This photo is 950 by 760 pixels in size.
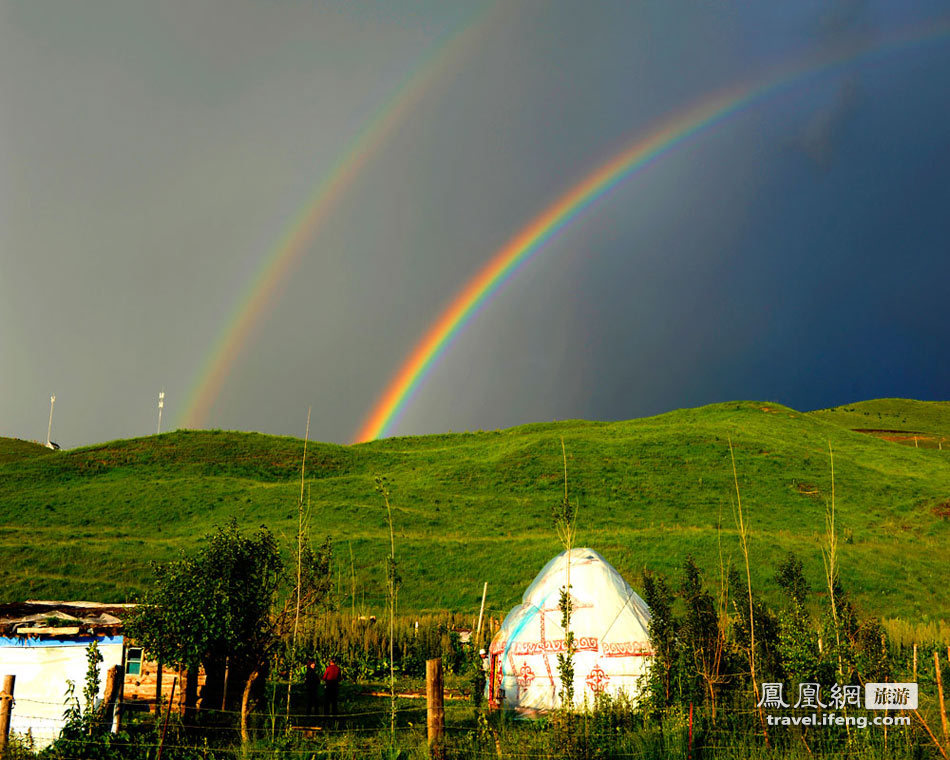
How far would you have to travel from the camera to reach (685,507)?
50.0m

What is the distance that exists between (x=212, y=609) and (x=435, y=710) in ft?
19.8

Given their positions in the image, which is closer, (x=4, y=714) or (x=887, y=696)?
(x=4, y=714)

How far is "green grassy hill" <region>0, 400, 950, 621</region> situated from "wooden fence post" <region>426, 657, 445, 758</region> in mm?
20047

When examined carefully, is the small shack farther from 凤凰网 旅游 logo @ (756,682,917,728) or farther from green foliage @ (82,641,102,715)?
凤凰网 旅游 logo @ (756,682,917,728)

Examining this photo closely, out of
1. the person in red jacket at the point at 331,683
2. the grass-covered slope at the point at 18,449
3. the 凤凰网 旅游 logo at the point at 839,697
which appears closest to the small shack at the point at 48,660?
the person in red jacket at the point at 331,683

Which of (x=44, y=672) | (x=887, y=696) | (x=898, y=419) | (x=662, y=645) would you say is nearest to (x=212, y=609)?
(x=44, y=672)

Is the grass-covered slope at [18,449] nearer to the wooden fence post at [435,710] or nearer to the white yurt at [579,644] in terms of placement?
the white yurt at [579,644]

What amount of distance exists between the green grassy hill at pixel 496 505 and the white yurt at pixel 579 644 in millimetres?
11211

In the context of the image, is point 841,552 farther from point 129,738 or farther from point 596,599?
point 129,738

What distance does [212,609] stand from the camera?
13883 millimetres

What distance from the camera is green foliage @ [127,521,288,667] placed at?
13.8m

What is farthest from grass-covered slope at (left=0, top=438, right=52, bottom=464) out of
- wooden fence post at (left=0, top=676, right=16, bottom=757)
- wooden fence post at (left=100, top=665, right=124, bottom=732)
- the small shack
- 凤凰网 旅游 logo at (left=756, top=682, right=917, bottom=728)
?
凤凰网 旅游 logo at (left=756, top=682, right=917, bottom=728)

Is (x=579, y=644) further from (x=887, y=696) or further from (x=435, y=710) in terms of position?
(x=435, y=710)

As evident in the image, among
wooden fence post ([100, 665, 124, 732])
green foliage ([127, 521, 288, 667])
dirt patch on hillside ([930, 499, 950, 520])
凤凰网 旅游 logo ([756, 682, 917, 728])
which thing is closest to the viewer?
凤凰网 旅游 logo ([756, 682, 917, 728])
